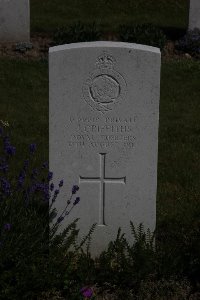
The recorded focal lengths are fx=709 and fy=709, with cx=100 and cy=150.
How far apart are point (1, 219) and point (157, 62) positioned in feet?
4.96

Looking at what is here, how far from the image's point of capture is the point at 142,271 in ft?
15.8

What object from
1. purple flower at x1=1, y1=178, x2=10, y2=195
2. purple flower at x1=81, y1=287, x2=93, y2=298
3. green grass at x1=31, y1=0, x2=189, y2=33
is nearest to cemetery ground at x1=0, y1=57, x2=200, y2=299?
purple flower at x1=81, y1=287, x2=93, y2=298

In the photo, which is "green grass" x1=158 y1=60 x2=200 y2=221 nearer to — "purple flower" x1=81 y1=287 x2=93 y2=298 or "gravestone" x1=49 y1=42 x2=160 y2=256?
"gravestone" x1=49 y1=42 x2=160 y2=256

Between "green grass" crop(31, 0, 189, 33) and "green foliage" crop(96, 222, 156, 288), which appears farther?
"green grass" crop(31, 0, 189, 33)

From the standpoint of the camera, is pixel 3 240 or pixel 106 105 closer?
pixel 3 240

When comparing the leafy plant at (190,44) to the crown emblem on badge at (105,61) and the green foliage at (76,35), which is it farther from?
the crown emblem on badge at (105,61)

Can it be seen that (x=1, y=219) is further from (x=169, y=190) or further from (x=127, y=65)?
(x=169, y=190)

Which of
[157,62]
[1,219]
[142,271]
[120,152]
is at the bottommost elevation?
[142,271]

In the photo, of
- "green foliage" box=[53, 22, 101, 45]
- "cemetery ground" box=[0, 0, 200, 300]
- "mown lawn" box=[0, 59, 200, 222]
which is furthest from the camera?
"green foliage" box=[53, 22, 101, 45]

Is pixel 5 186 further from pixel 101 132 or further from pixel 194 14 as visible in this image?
pixel 194 14

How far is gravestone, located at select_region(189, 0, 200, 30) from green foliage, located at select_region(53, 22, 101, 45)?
181cm

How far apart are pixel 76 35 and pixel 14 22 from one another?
3.90 feet

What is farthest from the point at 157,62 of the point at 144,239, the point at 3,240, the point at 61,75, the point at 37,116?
the point at 37,116

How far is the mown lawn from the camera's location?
6.62 m
